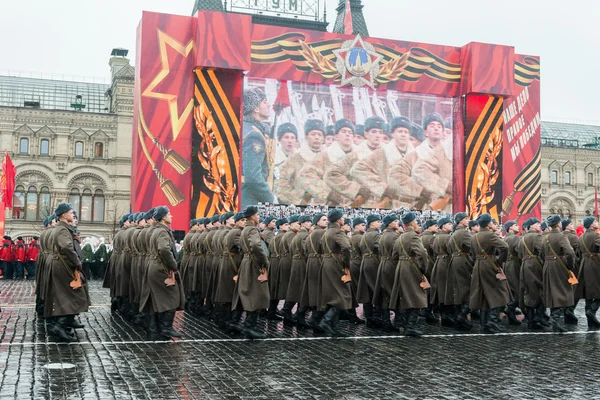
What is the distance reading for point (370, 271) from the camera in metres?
12.4

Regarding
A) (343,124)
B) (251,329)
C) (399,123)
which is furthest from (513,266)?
(399,123)

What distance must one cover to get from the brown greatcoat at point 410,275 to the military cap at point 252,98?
1959 centimetres

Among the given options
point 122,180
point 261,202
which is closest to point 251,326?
point 261,202

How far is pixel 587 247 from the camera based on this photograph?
12.7 meters

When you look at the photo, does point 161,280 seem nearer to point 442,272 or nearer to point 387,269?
point 387,269

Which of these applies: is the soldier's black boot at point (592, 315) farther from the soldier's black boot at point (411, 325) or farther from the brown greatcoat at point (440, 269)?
the soldier's black boot at point (411, 325)

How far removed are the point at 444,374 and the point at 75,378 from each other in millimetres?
3864

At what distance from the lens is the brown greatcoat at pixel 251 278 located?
1043 cm

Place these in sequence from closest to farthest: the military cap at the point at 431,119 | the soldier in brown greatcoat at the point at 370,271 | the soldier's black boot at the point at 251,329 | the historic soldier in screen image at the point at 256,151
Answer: the soldier's black boot at the point at 251,329, the soldier in brown greatcoat at the point at 370,271, the historic soldier in screen image at the point at 256,151, the military cap at the point at 431,119

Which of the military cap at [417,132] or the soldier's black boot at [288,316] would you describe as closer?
the soldier's black boot at [288,316]

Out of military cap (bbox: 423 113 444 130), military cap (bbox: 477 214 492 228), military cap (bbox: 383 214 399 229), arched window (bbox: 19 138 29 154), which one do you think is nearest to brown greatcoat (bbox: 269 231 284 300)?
military cap (bbox: 383 214 399 229)

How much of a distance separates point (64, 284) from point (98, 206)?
31975mm

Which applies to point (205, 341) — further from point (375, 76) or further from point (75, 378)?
point (375, 76)

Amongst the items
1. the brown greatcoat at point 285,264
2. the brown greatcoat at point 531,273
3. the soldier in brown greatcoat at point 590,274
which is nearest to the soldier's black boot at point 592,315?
the soldier in brown greatcoat at point 590,274
